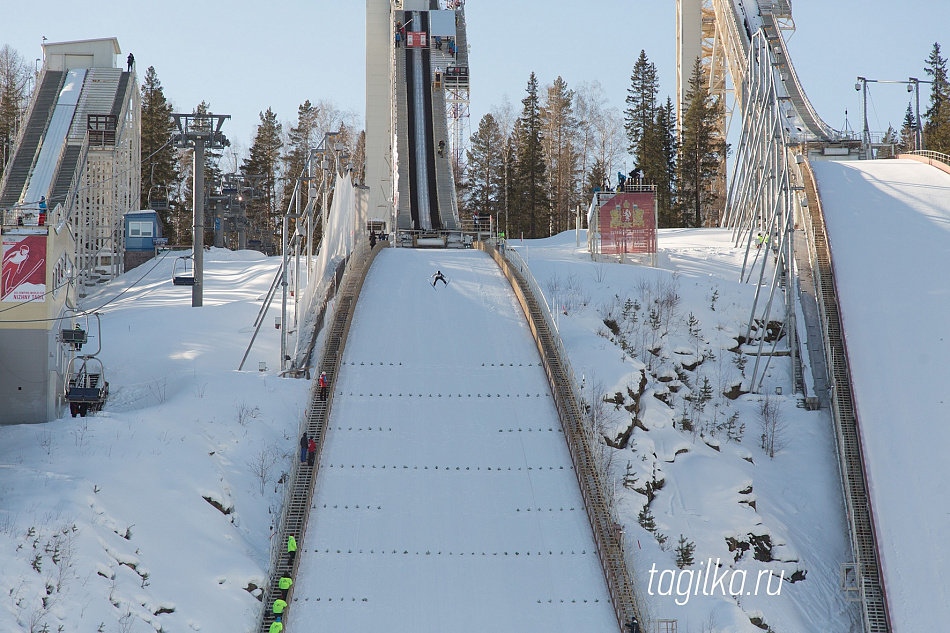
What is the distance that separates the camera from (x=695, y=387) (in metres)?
20.6

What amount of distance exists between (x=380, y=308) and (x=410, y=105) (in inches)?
855

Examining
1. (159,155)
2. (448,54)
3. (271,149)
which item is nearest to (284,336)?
(448,54)

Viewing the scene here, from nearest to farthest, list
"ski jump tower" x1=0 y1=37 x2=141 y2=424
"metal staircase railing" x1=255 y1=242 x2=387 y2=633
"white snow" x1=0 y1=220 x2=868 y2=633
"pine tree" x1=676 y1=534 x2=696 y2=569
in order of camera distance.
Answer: "white snow" x1=0 y1=220 x2=868 y2=633 < "metal staircase railing" x1=255 y1=242 x2=387 y2=633 < "pine tree" x1=676 y1=534 x2=696 y2=569 < "ski jump tower" x1=0 y1=37 x2=141 y2=424

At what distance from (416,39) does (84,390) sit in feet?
102

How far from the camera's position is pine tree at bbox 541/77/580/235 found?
54.5 meters

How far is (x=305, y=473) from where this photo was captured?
15.6 m

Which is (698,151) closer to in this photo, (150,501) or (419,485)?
(419,485)

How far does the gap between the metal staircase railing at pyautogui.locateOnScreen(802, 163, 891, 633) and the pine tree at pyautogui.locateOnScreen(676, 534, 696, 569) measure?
266cm

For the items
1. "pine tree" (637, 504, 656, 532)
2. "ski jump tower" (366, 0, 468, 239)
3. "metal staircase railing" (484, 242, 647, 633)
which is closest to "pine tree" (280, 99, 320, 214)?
"ski jump tower" (366, 0, 468, 239)

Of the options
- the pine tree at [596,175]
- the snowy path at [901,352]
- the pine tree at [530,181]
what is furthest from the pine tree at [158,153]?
the snowy path at [901,352]

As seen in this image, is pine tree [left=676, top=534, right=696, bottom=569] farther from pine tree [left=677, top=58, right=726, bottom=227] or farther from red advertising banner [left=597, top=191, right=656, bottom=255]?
pine tree [left=677, top=58, right=726, bottom=227]

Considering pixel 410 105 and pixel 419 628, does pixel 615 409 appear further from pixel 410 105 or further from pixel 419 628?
pixel 410 105

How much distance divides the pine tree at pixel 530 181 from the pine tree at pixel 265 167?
15.7 meters

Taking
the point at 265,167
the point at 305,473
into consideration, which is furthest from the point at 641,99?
the point at 305,473
